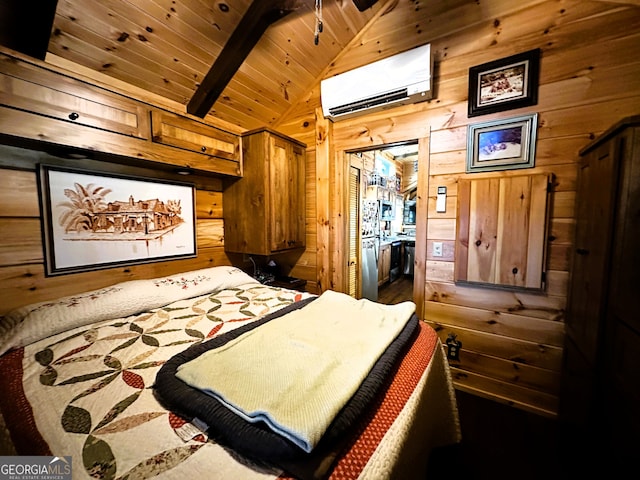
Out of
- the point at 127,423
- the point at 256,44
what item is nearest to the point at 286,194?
the point at 256,44

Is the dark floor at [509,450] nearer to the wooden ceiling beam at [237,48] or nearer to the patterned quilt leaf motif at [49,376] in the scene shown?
the patterned quilt leaf motif at [49,376]

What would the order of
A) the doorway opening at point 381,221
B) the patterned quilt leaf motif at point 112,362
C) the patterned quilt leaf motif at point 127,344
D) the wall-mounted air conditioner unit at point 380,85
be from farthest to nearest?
1. the doorway opening at point 381,221
2. the wall-mounted air conditioner unit at point 380,85
3. the patterned quilt leaf motif at point 127,344
4. the patterned quilt leaf motif at point 112,362

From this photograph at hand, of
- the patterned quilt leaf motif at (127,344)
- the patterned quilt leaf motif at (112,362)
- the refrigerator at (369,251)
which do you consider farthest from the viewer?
the refrigerator at (369,251)

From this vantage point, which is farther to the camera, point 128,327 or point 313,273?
point 313,273

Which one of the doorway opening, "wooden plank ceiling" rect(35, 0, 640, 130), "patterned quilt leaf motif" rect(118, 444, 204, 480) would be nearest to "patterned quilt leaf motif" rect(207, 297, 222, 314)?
"patterned quilt leaf motif" rect(118, 444, 204, 480)

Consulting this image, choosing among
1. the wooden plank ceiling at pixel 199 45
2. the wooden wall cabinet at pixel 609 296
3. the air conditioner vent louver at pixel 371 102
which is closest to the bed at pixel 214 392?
the wooden wall cabinet at pixel 609 296

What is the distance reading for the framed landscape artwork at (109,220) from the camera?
1453mm

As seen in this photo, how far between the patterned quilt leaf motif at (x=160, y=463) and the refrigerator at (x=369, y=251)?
8.84 feet

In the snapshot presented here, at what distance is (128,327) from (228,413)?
0.94m

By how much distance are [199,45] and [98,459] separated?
2.25m

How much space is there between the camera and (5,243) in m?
1.31

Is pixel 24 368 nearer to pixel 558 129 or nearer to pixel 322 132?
pixel 322 132

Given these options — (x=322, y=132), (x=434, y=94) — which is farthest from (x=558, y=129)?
(x=322, y=132)

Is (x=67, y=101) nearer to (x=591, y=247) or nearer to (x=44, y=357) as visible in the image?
(x=44, y=357)
